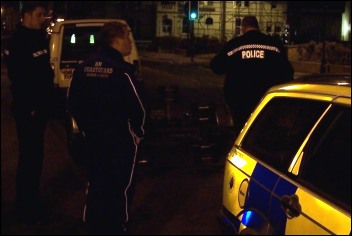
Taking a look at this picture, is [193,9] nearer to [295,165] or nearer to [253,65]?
[253,65]

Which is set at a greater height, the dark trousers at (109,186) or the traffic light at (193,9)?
the traffic light at (193,9)

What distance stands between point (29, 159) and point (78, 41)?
6.47 meters

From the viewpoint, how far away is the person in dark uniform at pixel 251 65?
699cm

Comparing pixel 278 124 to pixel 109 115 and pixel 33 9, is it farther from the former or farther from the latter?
pixel 33 9

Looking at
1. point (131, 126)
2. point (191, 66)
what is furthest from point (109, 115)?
point (191, 66)

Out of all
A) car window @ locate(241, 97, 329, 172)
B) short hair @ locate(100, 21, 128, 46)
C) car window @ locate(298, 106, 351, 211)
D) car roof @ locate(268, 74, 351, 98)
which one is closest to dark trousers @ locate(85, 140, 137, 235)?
short hair @ locate(100, 21, 128, 46)

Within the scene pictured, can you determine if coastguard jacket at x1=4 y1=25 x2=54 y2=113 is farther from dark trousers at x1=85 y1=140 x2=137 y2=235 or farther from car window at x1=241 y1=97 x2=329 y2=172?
car window at x1=241 y1=97 x2=329 y2=172

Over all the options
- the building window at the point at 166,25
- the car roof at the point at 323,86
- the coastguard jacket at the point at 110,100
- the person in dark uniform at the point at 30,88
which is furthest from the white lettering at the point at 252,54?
the building window at the point at 166,25

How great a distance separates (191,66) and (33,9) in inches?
1002

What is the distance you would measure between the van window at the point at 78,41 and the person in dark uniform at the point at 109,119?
7.20 metres

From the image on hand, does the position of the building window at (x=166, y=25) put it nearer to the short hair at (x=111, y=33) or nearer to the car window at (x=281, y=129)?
the short hair at (x=111, y=33)

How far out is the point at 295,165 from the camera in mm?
3355

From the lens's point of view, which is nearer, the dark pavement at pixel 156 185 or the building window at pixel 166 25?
the dark pavement at pixel 156 185

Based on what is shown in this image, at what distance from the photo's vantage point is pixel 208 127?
842 cm
